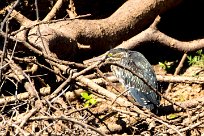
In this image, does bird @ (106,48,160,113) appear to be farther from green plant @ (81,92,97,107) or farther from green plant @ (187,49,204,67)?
green plant @ (187,49,204,67)

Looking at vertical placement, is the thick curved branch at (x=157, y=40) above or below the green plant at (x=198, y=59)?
Result: above

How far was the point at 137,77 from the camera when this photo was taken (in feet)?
14.8

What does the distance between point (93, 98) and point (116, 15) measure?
1030 millimetres

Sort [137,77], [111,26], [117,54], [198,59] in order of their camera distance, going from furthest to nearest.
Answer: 1. [198,59]
2. [111,26]
3. [117,54]
4. [137,77]

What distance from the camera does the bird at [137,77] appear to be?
4.24 meters

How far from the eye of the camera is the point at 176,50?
5.56 meters

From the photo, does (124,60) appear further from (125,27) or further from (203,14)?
(203,14)

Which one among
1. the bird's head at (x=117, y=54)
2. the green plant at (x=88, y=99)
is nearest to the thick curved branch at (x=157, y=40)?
the bird's head at (x=117, y=54)

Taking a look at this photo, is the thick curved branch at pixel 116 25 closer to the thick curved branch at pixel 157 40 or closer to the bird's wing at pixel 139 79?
the thick curved branch at pixel 157 40

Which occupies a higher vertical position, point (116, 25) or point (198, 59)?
point (116, 25)

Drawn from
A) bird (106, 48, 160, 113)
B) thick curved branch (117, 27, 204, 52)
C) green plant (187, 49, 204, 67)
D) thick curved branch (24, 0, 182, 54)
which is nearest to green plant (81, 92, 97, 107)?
bird (106, 48, 160, 113)

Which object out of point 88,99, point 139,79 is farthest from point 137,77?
point 88,99

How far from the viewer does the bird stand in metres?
4.24

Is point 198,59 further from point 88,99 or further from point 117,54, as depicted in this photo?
point 88,99
